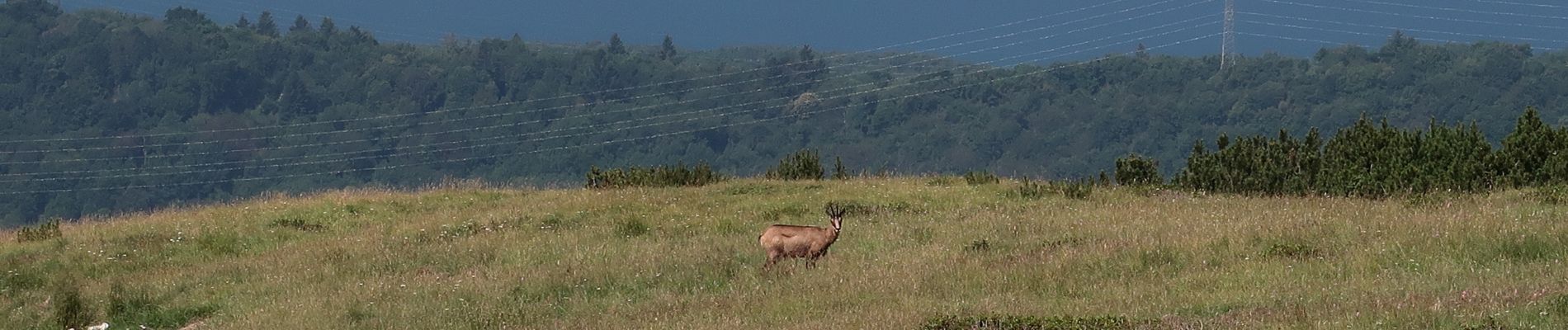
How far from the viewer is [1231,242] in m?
17.0

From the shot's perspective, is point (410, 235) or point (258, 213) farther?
point (258, 213)

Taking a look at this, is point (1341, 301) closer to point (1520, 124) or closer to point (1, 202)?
point (1520, 124)

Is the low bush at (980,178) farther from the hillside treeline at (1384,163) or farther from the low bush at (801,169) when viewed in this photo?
the low bush at (801,169)

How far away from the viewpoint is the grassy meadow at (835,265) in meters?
13.8

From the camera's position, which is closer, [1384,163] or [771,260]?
[771,260]

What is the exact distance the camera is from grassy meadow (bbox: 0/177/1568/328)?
45.3 ft

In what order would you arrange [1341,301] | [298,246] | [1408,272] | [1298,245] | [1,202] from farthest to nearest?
[1,202] → [298,246] → [1298,245] → [1408,272] → [1341,301]

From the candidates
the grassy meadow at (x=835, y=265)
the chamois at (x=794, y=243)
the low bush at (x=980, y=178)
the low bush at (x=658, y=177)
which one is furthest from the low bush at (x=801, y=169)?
the chamois at (x=794, y=243)

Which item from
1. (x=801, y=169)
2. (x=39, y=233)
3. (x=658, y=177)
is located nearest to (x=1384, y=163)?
(x=801, y=169)

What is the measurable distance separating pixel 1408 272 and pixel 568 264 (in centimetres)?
838

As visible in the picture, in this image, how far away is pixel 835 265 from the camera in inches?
680

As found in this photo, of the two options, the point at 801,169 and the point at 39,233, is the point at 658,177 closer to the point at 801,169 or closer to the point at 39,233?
the point at 801,169

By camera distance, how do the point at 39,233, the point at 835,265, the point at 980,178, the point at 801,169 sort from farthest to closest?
1. the point at 801,169
2. the point at 980,178
3. the point at 39,233
4. the point at 835,265

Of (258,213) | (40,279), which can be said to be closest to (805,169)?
(258,213)
